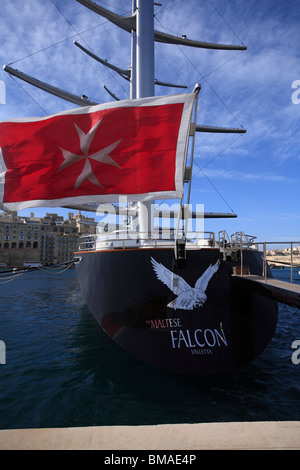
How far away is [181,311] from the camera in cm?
710

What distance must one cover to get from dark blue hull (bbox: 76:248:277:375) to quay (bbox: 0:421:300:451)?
454 cm

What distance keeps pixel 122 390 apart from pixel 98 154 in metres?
5.76

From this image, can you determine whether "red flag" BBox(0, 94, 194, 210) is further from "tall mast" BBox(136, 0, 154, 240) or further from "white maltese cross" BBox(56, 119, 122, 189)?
"tall mast" BBox(136, 0, 154, 240)

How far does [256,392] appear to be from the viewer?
6.39m

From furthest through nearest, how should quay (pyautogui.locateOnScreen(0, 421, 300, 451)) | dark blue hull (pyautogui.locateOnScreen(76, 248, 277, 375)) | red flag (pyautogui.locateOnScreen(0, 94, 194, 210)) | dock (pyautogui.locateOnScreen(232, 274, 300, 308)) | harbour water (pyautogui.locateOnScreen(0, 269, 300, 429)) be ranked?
dark blue hull (pyautogui.locateOnScreen(76, 248, 277, 375))
dock (pyautogui.locateOnScreen(232, 274, 300, 308))
red flag (pyautogui.locateOnScreen(0, 94, 194, 210))
harbour water (pyautogui.locateOnScreen(0, 269, 300, 429))
quay (pyautogui.locateOnScreen(0, 421, 300, 451))

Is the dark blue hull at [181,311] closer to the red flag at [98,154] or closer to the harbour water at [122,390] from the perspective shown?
the harbour water at [122,390]

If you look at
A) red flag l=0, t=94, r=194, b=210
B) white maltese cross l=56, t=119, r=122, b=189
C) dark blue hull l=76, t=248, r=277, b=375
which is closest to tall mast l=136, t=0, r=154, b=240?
red flag l=0, t=94, r=194, b=210

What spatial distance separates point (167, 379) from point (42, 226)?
376ft

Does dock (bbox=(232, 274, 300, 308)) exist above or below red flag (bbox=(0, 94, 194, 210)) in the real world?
below

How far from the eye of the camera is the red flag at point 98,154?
5.78 metres

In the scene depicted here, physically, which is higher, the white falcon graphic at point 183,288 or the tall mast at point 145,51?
the tall mast at point 145,51

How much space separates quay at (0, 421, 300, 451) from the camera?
7.43 ft

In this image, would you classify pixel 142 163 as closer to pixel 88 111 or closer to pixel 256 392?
pixel 88 111

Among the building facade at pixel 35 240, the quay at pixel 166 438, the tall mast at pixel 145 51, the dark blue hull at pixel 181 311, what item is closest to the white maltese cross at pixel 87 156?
the dark blue hull at pixel 181 311
